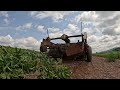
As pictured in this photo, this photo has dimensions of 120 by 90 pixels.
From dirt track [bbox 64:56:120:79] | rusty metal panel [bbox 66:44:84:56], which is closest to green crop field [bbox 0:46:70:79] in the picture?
dirt track [bbox 64:56:120:79]

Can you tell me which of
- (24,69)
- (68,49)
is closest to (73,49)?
(68,49)

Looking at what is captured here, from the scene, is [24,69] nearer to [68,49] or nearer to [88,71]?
[88,71]

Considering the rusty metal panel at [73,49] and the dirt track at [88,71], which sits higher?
the rusty metal panel at [73,49]

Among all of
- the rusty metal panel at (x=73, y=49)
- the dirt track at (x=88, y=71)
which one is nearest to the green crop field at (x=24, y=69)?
the dirt track at (x=88, y=71)

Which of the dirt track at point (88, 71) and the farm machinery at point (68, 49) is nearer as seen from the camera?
the dirt track at point (88, 71)

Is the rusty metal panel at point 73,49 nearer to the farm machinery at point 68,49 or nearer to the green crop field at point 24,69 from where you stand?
the farm machinery at point 68,49

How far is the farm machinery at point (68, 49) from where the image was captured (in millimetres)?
8729

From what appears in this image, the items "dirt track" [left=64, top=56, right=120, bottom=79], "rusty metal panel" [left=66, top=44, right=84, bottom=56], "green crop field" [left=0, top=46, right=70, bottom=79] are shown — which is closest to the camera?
"green crop field" [left=0, top=46, right=70, bottom=79]

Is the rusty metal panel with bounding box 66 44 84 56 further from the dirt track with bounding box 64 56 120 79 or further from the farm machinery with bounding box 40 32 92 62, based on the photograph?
the dirt track with bounding box 64 56 120 79

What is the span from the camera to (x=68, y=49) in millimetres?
8742

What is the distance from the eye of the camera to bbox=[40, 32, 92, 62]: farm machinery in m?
8.73
